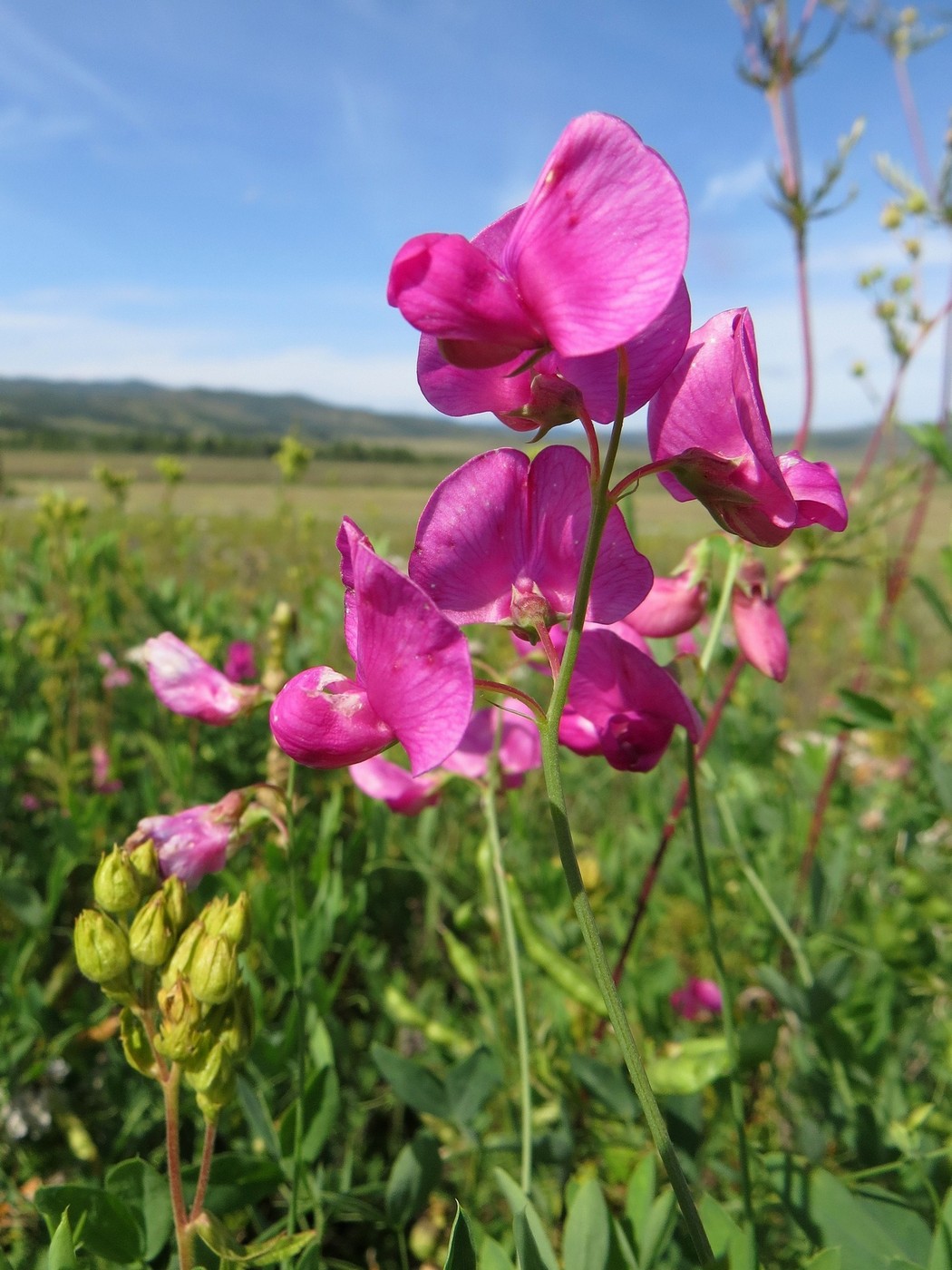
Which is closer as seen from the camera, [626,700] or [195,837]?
[626,700]

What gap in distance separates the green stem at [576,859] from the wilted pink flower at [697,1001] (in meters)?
1.16

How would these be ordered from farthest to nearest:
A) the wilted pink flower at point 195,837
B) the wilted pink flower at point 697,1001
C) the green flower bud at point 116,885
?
the wilted pink flower at point 697,1001, the wilted pink flower at point 195,837, the green flower bud at point 116,885

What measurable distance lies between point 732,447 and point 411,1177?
76cm

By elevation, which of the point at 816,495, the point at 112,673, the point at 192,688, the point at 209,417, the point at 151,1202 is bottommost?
the point at 112,673

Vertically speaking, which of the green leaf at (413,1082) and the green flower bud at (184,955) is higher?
the green flower bud at (184,955)

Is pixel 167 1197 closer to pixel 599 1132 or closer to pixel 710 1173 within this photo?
pixel 599 1132

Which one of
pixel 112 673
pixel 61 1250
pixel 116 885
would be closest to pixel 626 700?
pixel 116 885

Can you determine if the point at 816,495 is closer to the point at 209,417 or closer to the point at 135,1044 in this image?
the point at 135,1044

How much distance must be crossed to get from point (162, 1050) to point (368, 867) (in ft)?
2.27

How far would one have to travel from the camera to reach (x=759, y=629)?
813 millimetres

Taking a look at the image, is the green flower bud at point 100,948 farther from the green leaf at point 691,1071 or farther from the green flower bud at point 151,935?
the green leaf at point 691,1071

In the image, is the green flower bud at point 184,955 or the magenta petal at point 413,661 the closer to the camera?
the magenta petal at point 413,661

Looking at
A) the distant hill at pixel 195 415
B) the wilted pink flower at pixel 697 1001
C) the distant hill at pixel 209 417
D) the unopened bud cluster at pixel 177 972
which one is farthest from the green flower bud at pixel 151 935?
the distant hill at pixel 195 415

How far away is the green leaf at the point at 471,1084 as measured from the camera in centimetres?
96
